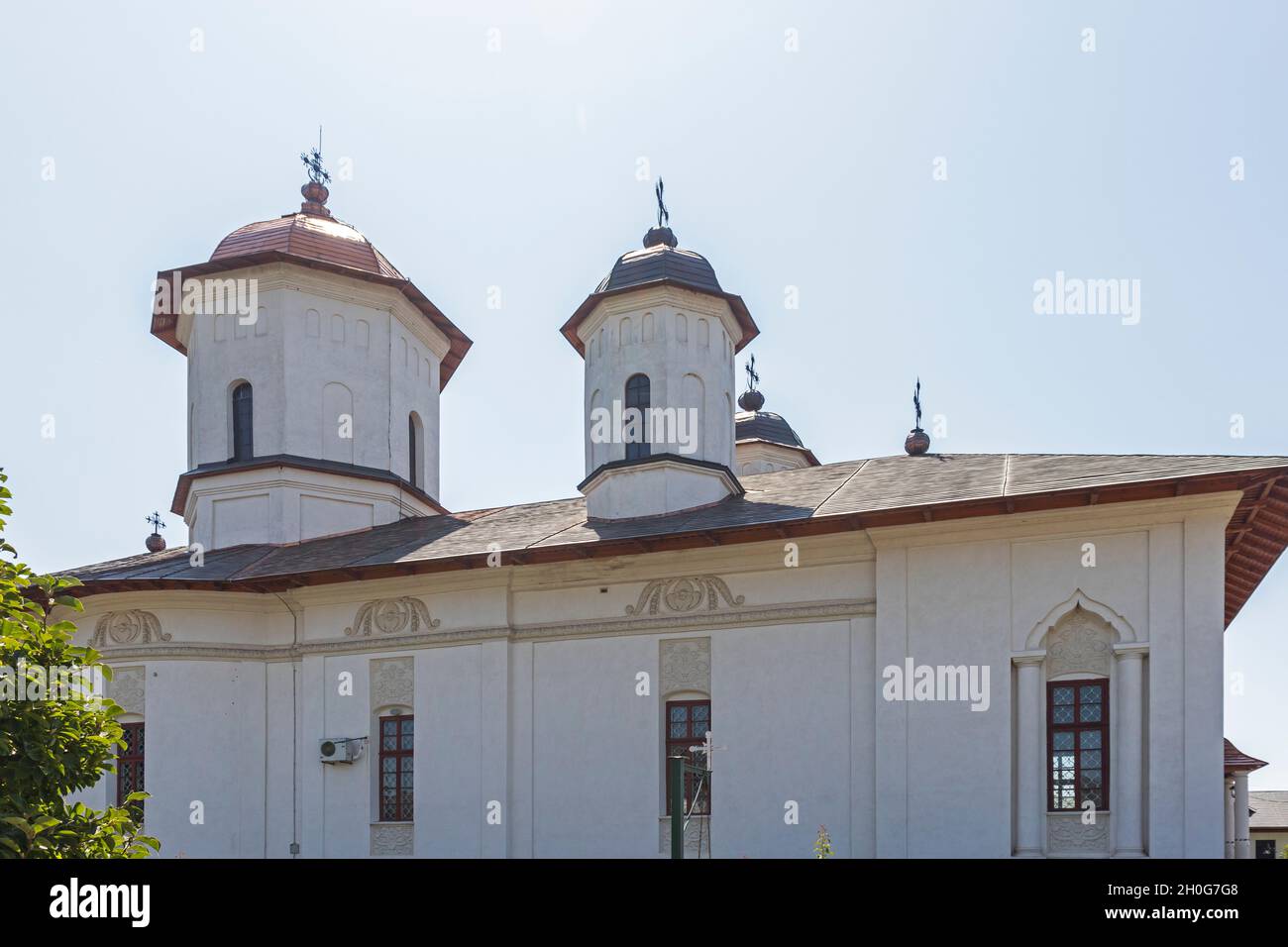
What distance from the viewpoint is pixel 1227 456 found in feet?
42.4

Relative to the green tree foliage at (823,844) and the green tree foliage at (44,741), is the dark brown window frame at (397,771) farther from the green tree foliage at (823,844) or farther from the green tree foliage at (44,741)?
the green tree foliage at (44,741)

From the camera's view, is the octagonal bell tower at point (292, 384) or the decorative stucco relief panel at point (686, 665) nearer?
the decorative stucco relief panel at point (686, 665)

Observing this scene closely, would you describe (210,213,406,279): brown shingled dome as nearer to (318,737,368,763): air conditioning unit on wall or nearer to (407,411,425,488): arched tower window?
(407,411,425,488): arched tower window

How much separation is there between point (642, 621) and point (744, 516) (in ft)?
Result: 5.75

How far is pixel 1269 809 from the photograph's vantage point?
45562mm

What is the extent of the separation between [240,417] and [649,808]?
30.4ft

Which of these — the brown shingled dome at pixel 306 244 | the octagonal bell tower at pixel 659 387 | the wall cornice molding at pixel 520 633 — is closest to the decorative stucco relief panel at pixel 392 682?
the wall cornice molding at pixel 520 633

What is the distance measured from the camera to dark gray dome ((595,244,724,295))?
1741 cm

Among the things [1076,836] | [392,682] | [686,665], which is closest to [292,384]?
[392,682]

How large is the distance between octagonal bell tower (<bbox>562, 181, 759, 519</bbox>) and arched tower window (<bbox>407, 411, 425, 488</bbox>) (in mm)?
3971

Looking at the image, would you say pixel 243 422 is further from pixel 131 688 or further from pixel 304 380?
pixel 131 688

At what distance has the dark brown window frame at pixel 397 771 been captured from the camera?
15.8 meters

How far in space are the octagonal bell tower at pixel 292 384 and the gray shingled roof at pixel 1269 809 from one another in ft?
112
